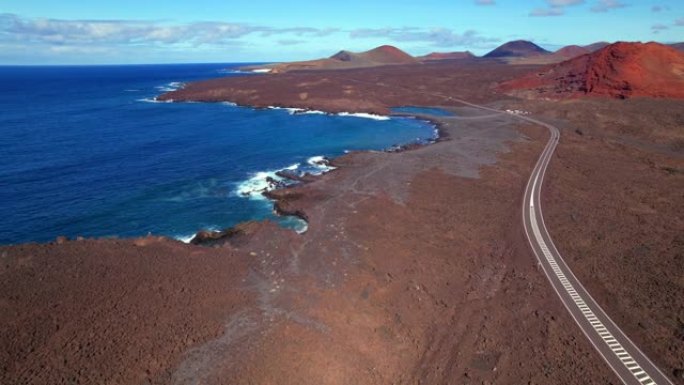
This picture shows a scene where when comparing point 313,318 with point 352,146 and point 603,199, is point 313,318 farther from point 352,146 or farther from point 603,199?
point 352,146

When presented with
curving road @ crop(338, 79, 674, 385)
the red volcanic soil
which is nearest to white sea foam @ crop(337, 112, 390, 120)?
the red volcanic soil

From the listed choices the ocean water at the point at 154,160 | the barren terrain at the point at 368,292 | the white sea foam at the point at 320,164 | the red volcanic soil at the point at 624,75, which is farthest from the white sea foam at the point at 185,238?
the red volcanic soil at the point at 624,75

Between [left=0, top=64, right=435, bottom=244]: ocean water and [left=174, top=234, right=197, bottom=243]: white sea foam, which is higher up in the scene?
[left=0, top=64, right=435, bottom=244]: ocean water

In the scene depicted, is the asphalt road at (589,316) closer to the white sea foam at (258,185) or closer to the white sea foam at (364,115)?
the white sea foam at (258,185)

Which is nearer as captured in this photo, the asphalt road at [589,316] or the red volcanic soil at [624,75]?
the asphalt road at [589,316]

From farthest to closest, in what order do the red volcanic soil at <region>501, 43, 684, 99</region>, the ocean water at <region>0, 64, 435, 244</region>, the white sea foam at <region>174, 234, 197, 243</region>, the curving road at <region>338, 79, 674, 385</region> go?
the red volcanic soil at <region>501, 43, 684, 99</region> < the ocean water at <region>0, 64, 435, 244</region> < the white sea foam at <region>174, 234, 197, 243</region> < the curving road at <region>338, 79, 674, 385</region>

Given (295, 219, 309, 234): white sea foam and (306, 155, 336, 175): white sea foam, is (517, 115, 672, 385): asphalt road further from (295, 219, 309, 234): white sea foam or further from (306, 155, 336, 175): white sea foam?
(306, 155, 336, 175): white sea foam

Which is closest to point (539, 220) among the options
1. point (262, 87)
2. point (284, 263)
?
point (284, 263)
